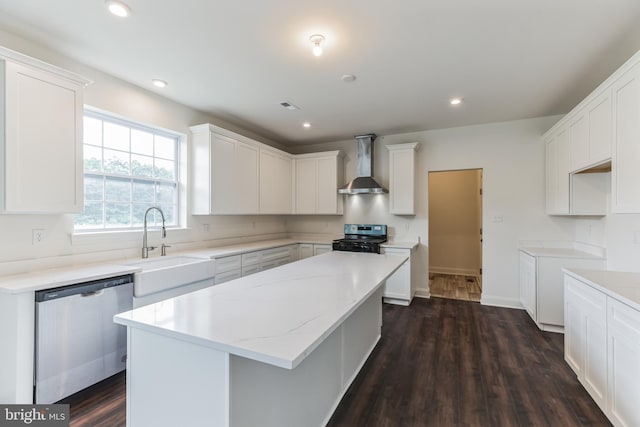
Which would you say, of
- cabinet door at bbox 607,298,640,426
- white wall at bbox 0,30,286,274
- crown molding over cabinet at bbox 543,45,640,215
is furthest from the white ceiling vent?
cabinet door at bbox 607,298,640,426

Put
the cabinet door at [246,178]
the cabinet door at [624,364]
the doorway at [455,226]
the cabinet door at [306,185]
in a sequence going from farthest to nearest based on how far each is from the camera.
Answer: the doorway at [455,226]
the cabinet door at [306,185]
the cabinet door at [246,178]
the cabinet door at [624,364]

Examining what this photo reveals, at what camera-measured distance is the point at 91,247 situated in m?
2.71

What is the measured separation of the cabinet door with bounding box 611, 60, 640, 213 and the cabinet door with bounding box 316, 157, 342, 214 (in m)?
3.48

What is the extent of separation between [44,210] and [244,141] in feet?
7.99

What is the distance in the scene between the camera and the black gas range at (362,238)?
4.38m

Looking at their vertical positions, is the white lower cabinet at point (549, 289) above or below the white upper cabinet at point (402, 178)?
below

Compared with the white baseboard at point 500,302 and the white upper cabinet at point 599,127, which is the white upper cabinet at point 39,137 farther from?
the white baseboard at point 500,302

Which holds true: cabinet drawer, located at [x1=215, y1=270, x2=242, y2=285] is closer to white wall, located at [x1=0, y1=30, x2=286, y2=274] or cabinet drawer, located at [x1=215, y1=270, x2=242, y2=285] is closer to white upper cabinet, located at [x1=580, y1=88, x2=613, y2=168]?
white wall, located at [x1=0, y1=30, x2=286, y2=274]

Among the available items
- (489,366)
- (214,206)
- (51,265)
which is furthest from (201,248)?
(489,366)

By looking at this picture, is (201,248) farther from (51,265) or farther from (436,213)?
(436,213)

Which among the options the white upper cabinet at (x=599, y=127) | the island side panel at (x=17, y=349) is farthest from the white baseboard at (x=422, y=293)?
the island side panel at (x=17, y=349)

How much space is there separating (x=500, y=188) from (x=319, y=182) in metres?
2.85

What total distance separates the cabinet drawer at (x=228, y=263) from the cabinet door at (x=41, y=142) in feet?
4.64

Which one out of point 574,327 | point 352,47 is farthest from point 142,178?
point 574,327
